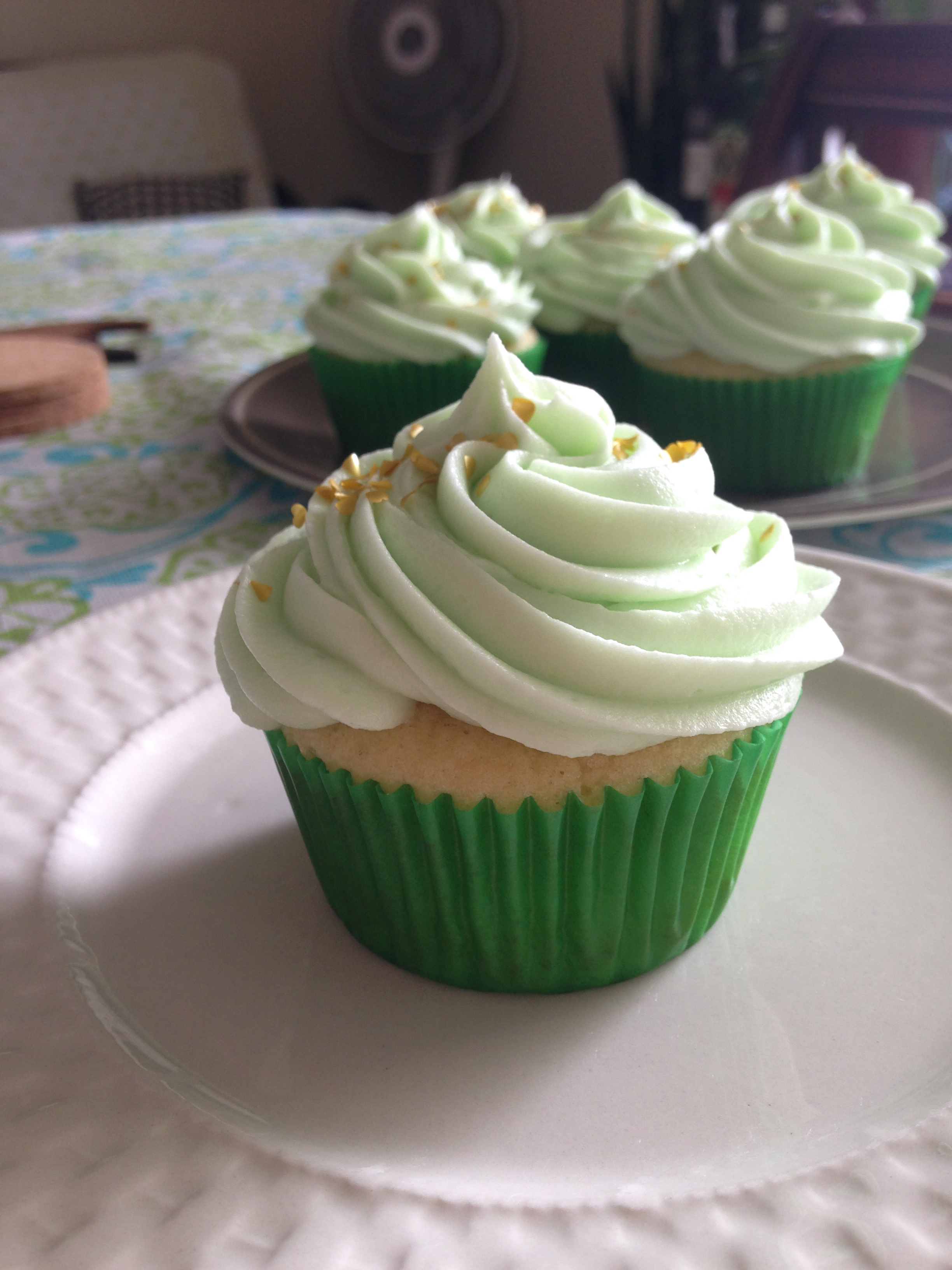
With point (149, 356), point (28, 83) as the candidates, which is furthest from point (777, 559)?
point (28, 83)

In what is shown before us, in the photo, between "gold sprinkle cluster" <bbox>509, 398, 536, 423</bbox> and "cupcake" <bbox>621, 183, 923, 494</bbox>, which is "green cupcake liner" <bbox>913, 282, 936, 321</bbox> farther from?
"gold sprinkle cluster" <bbox>509, 398, 536, 423</bbox>

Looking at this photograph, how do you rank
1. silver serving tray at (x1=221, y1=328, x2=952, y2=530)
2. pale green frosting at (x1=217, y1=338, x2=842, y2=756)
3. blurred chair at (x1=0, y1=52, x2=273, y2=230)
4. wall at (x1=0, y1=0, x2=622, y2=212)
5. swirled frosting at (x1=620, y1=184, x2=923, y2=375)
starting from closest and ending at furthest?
pale green frosting at (x1=217, y1=338, x2=842, y2=756) → silver serving tray at (x1=221, y1=328, x2=952, y2=530) → swirled frosting at (x1=620, y1=184, x2=923, y2=375) → wall at (x1=0, y1=0, x2=622, y2=212) → blurred chair at (x1=0, y1=52, x2=273, y2=230)

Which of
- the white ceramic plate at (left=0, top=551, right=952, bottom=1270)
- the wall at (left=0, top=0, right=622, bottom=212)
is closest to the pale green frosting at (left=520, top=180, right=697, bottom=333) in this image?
the white ceramic plate at (left=0, top=551, right=952, bottom=1270)

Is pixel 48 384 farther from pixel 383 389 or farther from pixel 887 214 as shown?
pixel 887 214

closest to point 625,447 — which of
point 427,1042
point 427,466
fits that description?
point 427,466

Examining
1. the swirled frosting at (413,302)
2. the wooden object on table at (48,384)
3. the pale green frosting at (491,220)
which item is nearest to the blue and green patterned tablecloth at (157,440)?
the wooden object on table at (48,384)

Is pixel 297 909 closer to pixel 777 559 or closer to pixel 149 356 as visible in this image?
pixel 777 559

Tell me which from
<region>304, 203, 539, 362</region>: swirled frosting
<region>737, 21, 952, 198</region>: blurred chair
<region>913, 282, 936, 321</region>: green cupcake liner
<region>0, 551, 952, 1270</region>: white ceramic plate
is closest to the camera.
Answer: <region>0, 551, 952, 1270</region>: white ceramic plate
